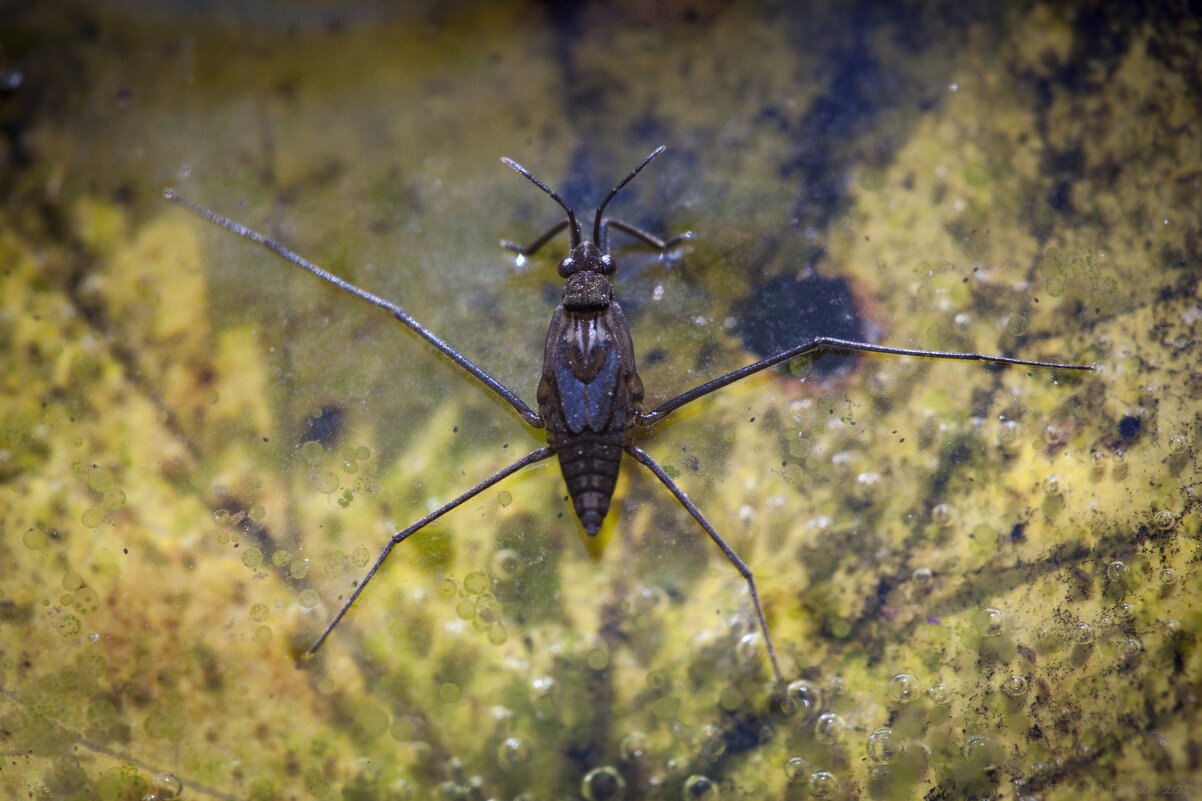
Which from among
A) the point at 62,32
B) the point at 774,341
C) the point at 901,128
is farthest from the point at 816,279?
the point at 62,32

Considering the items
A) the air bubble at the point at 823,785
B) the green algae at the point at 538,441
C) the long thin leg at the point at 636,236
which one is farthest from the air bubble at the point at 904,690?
the long thin leg at the point at 636,236

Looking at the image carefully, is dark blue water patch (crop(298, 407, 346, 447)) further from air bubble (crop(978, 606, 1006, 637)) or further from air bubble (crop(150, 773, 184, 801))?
air bubble (crop(978, 606, 1006, 637))

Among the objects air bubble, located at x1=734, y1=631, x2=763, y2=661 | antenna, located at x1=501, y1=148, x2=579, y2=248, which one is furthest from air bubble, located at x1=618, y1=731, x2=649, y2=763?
antenna, located at x1=501, y1=148, x2=579, y2=248

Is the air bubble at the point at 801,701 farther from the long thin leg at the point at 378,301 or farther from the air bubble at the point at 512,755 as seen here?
the long thin leg at the point at 378,301

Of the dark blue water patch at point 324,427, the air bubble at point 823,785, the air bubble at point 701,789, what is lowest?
the air bubble at point 823,785

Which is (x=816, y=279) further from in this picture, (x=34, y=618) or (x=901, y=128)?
(x=34, y=618)

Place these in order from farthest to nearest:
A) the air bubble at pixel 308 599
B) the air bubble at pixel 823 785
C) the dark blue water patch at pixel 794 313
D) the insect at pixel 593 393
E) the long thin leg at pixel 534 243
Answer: the long thin leg at pixel 534 243 < the dark blue water patch at pixel 794 313 < the air bubble at pixel 308 599 < the insect at pixel 593 393 < the air bubble at pixel 823 785
